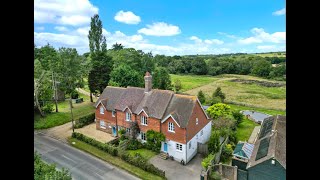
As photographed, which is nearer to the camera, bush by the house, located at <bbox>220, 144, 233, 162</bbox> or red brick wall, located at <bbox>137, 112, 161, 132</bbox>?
bush by the house, located at <bbox>220, 144, 233, 162</bbox>

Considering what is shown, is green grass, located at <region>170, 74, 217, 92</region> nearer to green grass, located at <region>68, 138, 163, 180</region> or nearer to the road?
green grass, located at <region>68, 138, 163, 180</region>

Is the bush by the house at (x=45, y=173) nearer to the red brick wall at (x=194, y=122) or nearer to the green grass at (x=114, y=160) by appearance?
the green grass at (x=114, y=160)

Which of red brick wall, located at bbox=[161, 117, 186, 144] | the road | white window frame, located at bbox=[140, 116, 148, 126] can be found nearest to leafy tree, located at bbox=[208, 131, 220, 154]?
red brick wall, located at bbox=[161, 117, 186, 144]

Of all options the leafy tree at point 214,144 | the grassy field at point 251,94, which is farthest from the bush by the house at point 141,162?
the grassy field at point 251,94

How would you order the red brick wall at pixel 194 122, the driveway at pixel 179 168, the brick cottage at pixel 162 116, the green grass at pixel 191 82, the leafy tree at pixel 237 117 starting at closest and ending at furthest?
the driveway at pixel 179 168 → the brick cottage at pixel 162 116 → the red brick wall at pixel 194 122 → the leafy tree at pixel 237 117 → the green grass at pixel 191 82
